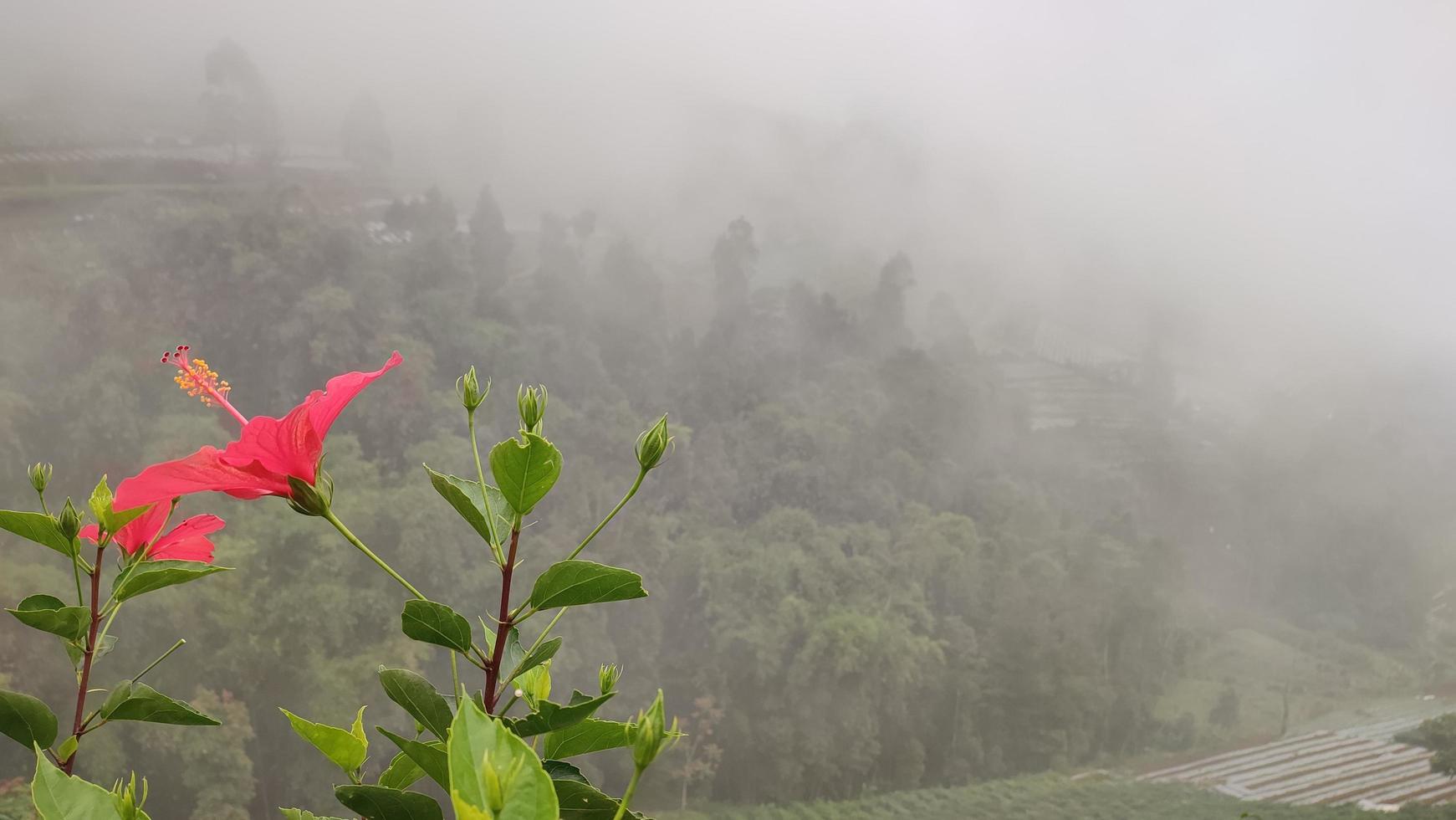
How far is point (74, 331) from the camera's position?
3453 mm

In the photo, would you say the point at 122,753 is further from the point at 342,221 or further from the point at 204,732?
the point at 342,221

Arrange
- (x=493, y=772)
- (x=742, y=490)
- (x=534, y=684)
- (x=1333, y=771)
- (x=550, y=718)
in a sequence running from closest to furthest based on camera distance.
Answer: (x=493, y=772) → (x=550, y=718) → (x=534, y=684) → (x=1333, y=771) → (x=742, y=490)

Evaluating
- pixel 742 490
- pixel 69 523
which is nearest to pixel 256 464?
pixel 69 523

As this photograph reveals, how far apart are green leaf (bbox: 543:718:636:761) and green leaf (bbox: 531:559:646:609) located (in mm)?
53

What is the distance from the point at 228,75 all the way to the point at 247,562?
2.07m

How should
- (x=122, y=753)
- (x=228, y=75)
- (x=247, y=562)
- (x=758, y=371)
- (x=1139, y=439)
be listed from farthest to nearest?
(x=1139, y=439)
(x=758, y=371)
(x=228, y=75)
(x=247, y=562)
(x=122, y=753)

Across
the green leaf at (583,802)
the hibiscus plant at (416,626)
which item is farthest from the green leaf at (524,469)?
the green leaf at (583,802)

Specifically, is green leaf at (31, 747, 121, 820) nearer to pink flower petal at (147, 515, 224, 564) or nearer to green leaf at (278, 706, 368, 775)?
green leaf at (278, 706, 368, 775)

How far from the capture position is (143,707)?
1.28 ft

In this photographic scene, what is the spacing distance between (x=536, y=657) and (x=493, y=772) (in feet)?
0.41

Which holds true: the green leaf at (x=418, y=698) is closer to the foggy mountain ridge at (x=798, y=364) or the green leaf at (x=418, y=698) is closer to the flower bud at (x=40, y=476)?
the flower bud at (x=40, y=476)

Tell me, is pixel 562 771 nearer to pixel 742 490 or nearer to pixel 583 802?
pixel 583 802

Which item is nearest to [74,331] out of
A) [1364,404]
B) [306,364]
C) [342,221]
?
[306,364]

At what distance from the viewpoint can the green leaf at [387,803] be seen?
31 centimetres
